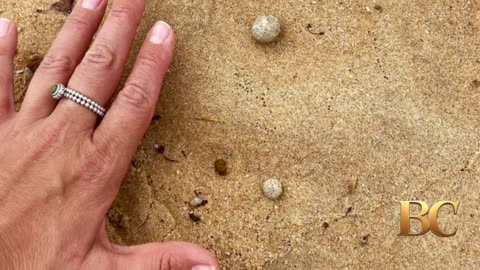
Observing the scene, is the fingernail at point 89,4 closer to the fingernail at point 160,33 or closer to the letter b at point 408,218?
the fingernail at point 160,33

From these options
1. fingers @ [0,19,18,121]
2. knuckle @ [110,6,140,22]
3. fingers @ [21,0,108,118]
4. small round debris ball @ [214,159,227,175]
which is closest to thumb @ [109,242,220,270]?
small round debris ball @ [214,159,227,175]

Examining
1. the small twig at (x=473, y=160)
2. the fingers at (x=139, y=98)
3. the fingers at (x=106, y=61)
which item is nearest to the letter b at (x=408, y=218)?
the small twig at (x=473, y=160)

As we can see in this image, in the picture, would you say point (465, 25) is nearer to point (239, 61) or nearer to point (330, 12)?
point (330, 12)

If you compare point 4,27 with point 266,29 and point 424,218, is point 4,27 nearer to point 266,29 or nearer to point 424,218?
point 266,29

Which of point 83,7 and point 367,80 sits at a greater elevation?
point 83,7

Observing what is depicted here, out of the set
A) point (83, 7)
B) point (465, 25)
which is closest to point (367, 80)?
point (465, 25)

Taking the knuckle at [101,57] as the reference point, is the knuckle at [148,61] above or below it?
below
